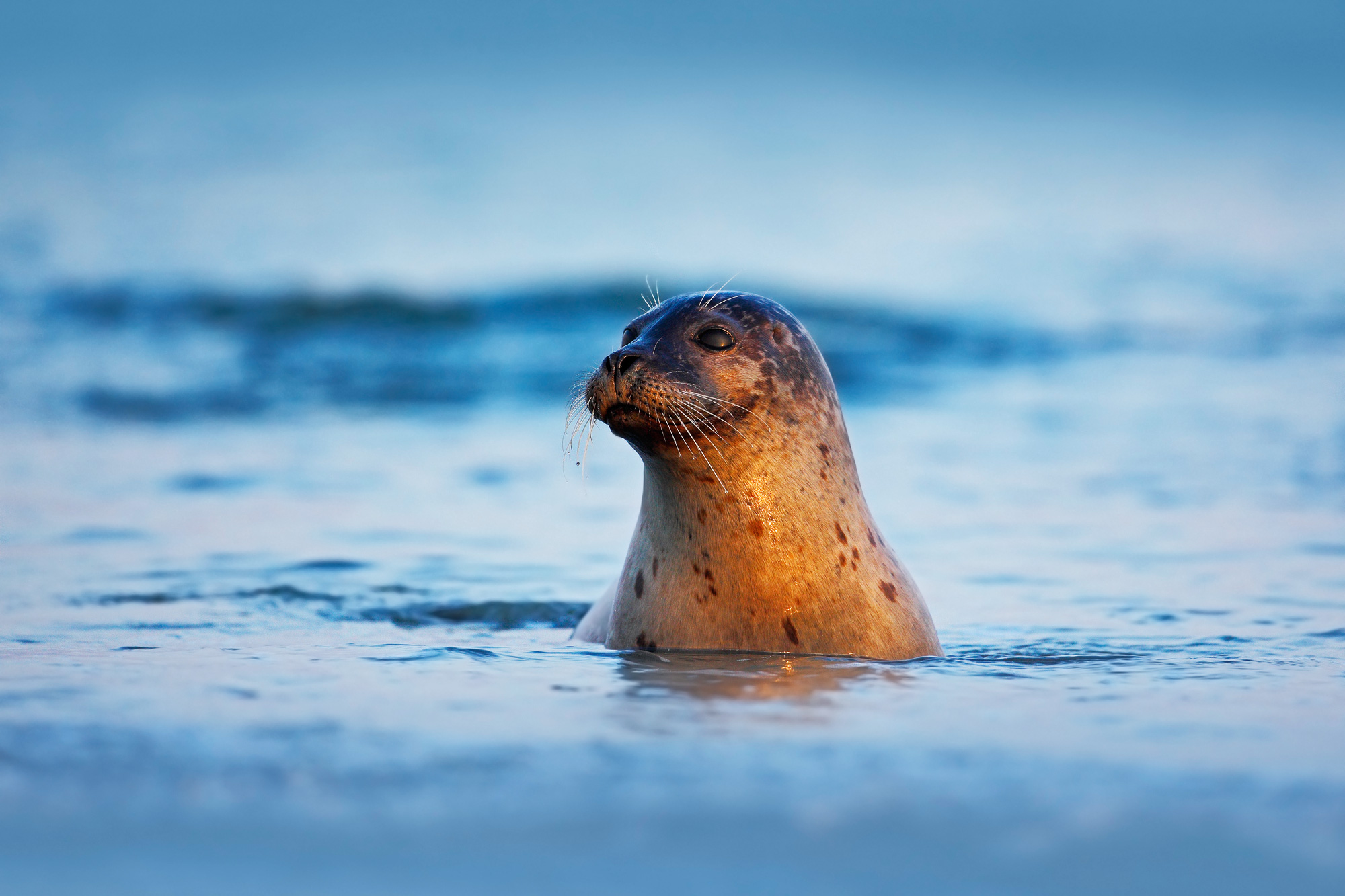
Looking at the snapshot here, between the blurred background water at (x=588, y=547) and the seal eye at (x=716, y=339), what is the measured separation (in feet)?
3.23

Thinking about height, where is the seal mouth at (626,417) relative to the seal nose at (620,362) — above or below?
below

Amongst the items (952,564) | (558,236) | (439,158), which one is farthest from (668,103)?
(952,564)

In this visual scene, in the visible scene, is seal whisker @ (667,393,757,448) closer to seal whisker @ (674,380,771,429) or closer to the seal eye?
seal whisker @ (674,380,771,429)

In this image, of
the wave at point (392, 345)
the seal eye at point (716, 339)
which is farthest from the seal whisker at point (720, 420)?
the wave at point (392, 345)

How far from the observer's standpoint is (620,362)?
4.61 m

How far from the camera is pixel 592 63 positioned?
5394 cm

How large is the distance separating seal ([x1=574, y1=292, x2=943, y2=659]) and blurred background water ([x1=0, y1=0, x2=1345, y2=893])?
171 millimetres

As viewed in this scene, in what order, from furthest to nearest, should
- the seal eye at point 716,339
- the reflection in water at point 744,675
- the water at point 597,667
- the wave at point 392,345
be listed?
the wave at point 392,345, the seal eye at point 716,339, the reflection in water at point 744,675, the water at point 597,667

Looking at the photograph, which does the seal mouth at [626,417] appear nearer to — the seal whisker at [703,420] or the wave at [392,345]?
the seal whisker at [703,420]

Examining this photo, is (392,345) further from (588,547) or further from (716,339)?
(716,339)

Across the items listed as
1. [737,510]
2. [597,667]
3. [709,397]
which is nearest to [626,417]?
[709,397]

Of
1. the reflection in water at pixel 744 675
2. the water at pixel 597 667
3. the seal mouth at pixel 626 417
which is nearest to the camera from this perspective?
the water at pixel 597 667

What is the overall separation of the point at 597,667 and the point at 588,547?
3286 millimetres

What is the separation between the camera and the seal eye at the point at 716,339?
4887 millimetres
